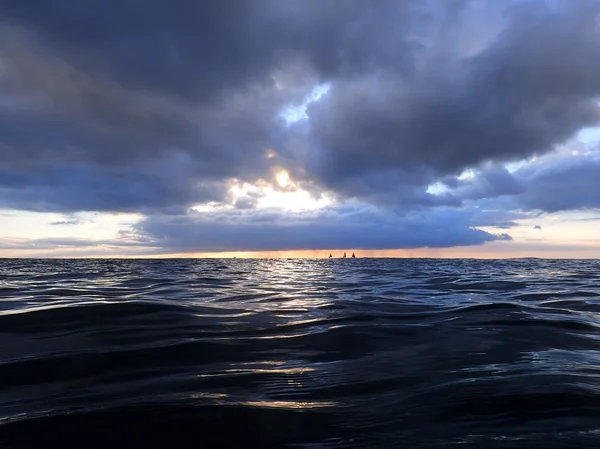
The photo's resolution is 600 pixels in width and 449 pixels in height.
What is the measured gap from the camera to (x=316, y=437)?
333 centimetres

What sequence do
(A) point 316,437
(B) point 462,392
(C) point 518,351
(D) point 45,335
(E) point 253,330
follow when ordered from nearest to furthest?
1. (A) point 316,437
2. (B) point 462,392
3. (C) point 518,351
4. (D) point 45,335
5. (E) point 253,330

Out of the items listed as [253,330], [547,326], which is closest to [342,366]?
[253,330]

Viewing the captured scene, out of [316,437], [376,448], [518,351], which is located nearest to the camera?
[376,448]

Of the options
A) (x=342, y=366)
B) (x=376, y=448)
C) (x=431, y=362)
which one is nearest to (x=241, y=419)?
(x=376, y=448)

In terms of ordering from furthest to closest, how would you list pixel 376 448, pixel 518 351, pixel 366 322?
pixel 366 322
pixel 518 351
pixel 376 448

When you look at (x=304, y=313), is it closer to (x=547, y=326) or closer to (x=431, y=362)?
(x=431, y=362)

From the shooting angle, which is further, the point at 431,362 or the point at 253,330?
the point at 253,330

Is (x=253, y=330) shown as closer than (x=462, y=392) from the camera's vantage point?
No

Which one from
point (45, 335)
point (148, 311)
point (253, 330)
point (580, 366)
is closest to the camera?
point (580, 366)

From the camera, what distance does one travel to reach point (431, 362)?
5621mm

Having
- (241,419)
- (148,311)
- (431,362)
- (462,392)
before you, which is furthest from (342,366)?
(148,311)

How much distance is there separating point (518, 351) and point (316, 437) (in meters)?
4.48

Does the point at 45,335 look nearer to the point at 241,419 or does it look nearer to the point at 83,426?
the point at 83,426

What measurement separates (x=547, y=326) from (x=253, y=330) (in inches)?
250
